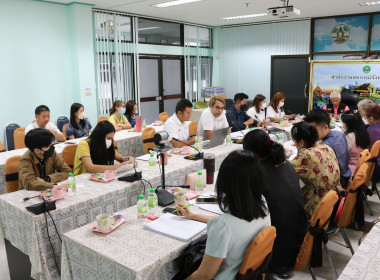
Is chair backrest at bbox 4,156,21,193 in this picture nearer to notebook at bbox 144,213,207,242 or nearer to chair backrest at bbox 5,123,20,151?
notebook at bbox 144,213,207,242

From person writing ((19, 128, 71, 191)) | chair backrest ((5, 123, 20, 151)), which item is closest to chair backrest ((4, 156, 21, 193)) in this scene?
person writing ((19, 128, 71, 191))

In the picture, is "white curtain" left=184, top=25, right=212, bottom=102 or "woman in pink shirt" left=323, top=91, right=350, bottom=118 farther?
"white curtain" left=184, top=25, right=212, bottom=102

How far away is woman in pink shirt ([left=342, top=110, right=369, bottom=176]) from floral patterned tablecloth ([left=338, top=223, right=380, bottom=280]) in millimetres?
1953

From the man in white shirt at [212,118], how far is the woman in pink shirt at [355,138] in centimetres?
158

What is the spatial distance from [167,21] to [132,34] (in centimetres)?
124

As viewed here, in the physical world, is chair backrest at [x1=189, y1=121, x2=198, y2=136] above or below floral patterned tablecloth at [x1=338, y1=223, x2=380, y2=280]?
above

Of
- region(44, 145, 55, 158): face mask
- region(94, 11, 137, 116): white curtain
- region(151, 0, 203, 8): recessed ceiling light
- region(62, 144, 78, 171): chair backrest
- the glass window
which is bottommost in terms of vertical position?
region(62, 144, 78, 171): chair backrest

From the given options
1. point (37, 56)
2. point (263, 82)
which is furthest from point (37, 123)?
point (263, 82)

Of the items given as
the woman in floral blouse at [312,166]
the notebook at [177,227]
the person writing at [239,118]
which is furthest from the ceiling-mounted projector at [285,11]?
the notebook at [177,227]

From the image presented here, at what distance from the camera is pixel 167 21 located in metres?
8.37

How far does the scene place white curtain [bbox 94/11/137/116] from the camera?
6887 millimetres

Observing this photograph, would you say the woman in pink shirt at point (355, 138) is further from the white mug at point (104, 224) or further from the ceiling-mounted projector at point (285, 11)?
the white mug at point (104, 224)

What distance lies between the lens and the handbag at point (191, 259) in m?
A: 1.78

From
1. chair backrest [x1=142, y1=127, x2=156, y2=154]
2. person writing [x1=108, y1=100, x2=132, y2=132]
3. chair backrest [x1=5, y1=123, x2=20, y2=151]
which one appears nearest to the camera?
chair backrest [x1=142, y1=127, x2=156, y2=154]
